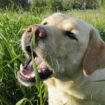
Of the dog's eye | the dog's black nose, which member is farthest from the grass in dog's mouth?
the dog's eye

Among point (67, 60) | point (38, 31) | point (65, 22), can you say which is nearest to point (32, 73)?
point (67, 60)

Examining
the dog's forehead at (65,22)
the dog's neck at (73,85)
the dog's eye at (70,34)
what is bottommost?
the dog's neck at (73,85)

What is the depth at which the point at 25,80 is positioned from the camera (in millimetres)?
2252

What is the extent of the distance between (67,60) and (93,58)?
29cm

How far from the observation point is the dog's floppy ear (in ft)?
7.70

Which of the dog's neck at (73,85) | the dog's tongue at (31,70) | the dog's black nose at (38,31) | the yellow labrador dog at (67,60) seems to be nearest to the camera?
the dog's black nose at (38,31)

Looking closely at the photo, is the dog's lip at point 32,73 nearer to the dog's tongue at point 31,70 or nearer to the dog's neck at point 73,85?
the dog's tongue at point 31,70

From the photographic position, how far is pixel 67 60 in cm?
235

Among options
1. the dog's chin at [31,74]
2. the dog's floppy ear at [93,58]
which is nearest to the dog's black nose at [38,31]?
the dog's chin at [31,74]

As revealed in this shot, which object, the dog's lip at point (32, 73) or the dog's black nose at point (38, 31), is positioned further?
the dog's lip at point (32, 73)

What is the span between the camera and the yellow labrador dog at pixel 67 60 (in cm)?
217

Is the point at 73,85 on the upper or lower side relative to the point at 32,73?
lower

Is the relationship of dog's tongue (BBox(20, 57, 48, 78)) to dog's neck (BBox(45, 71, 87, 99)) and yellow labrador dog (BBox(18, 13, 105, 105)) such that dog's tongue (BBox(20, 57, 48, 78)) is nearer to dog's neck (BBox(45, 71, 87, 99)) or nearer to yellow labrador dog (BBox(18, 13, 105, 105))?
yellow labrador dog (BBox(18, 13, 105, 105))

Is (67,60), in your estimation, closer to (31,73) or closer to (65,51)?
(65,51)
